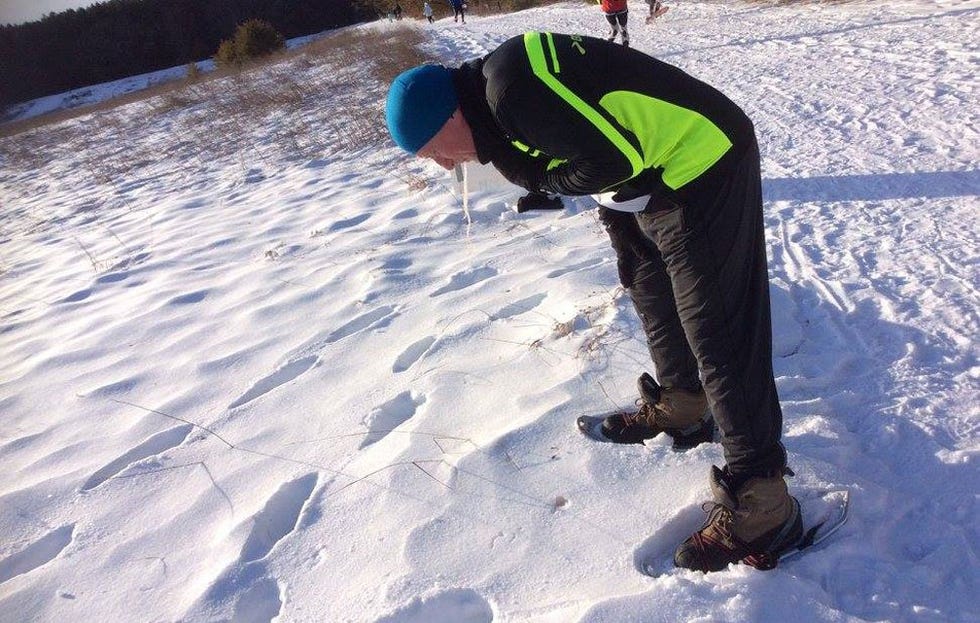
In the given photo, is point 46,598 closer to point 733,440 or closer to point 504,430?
point 504,430

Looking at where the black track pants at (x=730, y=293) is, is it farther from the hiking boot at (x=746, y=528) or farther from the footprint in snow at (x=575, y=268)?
the footprint in snow at (x=575, y=268)

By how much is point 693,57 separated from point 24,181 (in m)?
11.6

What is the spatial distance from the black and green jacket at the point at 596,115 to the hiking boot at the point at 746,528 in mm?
899

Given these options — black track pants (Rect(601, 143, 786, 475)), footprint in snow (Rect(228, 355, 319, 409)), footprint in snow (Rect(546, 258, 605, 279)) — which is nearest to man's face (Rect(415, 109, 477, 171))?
black track pants (Rect(601, 143, 786, 475))

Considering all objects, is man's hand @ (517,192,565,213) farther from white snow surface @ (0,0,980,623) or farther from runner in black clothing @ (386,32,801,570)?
white snow surface @ (0,0,980,623)

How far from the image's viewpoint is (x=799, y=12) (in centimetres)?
1109

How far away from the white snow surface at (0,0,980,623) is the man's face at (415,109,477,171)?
1.16 meters

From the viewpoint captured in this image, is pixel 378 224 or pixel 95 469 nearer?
pixel 95 469

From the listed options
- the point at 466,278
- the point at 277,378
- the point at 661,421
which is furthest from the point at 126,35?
the point at 661,421

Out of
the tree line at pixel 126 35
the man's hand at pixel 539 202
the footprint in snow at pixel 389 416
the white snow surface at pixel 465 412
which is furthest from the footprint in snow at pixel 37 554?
the tree line at pixel 126 35

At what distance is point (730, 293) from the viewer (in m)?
1.73

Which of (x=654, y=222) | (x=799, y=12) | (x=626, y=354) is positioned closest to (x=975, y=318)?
(x=626, y=354)

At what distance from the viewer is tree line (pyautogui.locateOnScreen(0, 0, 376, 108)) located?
3531cm

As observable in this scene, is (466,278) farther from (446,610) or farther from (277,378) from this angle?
(446,610)
